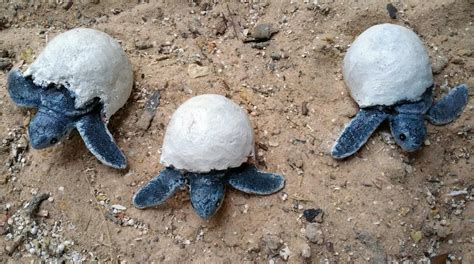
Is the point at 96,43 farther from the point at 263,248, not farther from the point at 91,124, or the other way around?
the point at 263,248

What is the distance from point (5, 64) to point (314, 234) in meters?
1.22

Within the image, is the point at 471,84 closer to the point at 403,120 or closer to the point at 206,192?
the point at 403,120

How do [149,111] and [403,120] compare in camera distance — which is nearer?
[403,120]

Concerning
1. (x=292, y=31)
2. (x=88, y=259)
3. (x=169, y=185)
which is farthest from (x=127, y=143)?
(x=292, y=31)

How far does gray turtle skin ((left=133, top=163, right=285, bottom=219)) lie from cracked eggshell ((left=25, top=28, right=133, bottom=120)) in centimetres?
28

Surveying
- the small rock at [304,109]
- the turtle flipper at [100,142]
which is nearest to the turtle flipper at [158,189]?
the turtle flipper at [100,142]

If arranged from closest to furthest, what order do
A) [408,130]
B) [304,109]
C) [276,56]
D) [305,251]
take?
[305,251] < [408,130] < [304,109] < [276,56]

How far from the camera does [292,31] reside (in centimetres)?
181

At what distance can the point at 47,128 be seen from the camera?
4.95 feet

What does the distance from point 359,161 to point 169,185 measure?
58cm

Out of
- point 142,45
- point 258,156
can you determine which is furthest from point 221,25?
point 258,156

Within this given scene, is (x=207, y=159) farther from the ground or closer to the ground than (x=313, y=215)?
farther from the ground

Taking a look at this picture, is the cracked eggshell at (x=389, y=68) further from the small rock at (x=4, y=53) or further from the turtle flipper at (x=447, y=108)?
the small rock at (x=4, y=53)

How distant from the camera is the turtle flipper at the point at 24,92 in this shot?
156 centimetres
